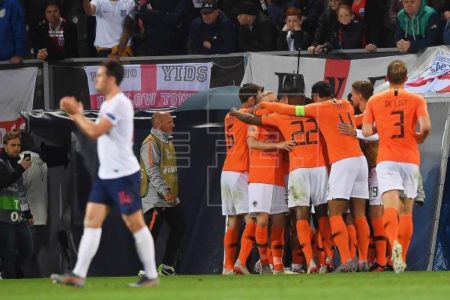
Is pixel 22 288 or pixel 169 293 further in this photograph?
pixel 22 288

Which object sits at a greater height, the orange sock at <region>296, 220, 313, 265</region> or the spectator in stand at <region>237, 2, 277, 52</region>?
the spectator in stand at <region>237, 2, 277, 52</region>

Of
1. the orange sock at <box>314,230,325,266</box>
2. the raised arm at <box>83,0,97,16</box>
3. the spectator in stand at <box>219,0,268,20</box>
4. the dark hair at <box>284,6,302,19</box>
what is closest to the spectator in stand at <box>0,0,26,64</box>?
the raised arm at <box>83,0,97,16</box>

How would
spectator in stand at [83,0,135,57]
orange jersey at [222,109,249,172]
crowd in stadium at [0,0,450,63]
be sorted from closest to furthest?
orange jersey at [222,109,249,172]
crowd in stadium at [0,0,450,63]
spectator in stand at [83,0,135,57]

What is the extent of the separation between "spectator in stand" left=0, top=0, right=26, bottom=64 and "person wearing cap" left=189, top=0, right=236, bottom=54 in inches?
108

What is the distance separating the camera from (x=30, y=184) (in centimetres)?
Answer: 2006

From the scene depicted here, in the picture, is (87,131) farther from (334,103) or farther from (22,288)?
(334,103)

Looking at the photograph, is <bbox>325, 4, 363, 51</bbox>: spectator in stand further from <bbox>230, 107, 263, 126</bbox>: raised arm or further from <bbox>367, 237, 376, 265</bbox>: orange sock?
<bbox>367, 237, 376, 265</bbox>: orange sock

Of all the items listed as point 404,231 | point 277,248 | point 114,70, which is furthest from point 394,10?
point 114,70

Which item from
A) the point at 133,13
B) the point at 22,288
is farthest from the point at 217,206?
the point at 22,288

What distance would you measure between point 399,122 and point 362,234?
2.22 metres

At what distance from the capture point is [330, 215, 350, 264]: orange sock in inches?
662

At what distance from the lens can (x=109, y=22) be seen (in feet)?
71.5

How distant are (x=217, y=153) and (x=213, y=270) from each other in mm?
1737

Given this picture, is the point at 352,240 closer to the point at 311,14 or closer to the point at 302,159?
the point at 302,159
